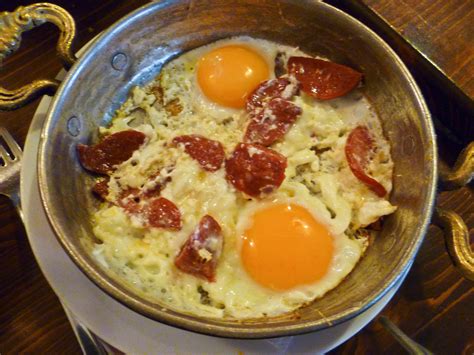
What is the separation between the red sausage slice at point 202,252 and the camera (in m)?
1.72

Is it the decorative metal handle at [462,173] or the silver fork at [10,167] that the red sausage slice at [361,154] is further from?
the silver fork at [10,167]

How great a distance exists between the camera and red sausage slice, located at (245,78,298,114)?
2.04 metres

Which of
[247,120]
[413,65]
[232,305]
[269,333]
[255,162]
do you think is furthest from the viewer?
[413,65]

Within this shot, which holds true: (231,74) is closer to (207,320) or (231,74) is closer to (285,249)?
(285,249)

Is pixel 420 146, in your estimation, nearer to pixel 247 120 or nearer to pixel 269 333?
pixel 247 120

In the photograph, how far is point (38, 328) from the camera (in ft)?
6.75

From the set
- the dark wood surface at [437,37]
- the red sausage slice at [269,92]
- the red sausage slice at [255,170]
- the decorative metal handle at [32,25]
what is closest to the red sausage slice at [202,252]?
the red sausage slice at [255,170]

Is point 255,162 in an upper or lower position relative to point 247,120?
lower

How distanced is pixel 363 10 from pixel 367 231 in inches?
42.6

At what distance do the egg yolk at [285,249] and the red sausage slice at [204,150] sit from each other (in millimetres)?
247

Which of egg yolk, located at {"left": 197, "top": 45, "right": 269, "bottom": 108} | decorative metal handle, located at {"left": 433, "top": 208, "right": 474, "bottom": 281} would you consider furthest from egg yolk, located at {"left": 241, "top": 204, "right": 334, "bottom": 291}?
egg yolk, located at {"left": 197, "top": 45, "right": 269, "bottom": 108}

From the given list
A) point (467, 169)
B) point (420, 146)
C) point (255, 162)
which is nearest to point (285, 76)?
point (255, 162)

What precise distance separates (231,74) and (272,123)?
0.30 meters

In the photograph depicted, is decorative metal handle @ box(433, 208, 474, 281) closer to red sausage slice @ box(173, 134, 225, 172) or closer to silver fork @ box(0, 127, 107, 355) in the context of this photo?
red sausage slice @ box(173, 134, 225, 172)
